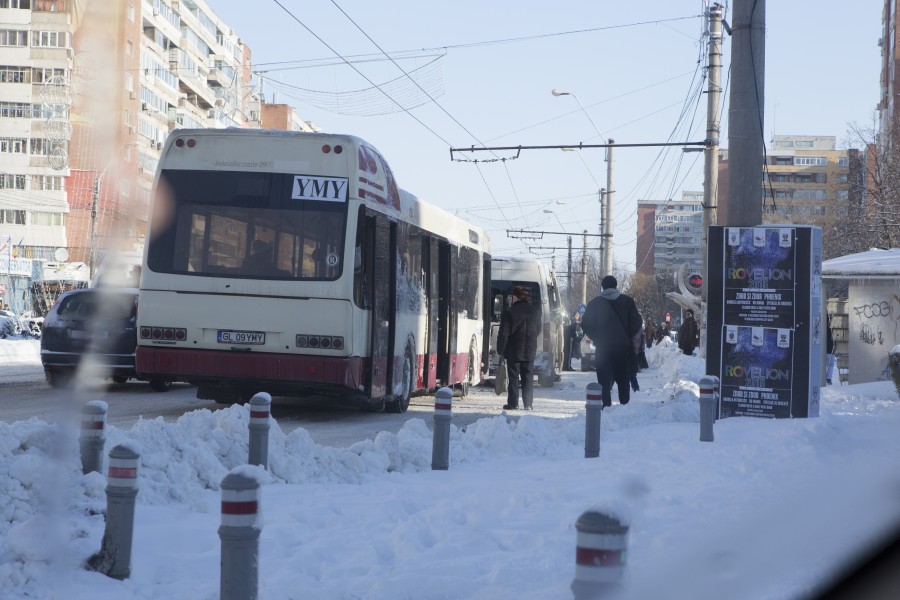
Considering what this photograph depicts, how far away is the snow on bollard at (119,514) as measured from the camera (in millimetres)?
5410

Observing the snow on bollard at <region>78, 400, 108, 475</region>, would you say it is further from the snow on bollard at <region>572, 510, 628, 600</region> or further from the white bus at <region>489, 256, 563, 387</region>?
the white bus at <region>489, 256, 563, 387</region>

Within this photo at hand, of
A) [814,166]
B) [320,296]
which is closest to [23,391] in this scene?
[320,296]

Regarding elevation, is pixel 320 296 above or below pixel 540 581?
above

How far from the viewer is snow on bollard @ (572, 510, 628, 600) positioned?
142 inches

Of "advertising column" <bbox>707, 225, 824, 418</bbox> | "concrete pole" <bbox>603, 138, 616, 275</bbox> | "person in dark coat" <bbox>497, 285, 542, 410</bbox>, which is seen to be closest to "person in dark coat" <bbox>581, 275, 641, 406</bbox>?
"advertising column" <bbox>707, 225, 824, 418</bbox>

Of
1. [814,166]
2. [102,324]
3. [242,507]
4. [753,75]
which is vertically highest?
[814,166]

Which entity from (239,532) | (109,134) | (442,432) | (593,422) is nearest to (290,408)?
(593,422)

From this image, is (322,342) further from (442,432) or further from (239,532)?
(239,532)

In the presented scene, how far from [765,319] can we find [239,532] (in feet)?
36.7

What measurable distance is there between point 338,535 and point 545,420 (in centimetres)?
640

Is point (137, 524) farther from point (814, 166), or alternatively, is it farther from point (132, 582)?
point (814, 166)

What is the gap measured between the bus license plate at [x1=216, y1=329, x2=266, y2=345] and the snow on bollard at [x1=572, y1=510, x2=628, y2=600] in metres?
10.6

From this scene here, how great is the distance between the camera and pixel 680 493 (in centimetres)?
840

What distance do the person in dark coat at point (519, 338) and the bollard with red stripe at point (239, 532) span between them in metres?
12.9
